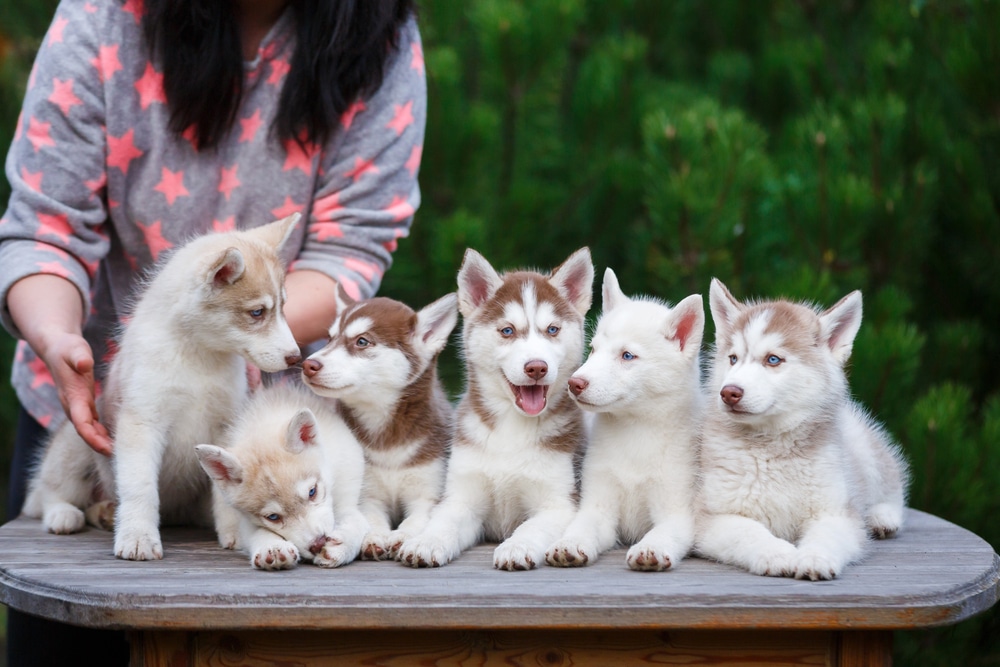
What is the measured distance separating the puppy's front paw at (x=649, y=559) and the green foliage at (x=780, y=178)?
1770mm

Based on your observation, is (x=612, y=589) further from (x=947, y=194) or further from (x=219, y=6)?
(x=947, y=194)

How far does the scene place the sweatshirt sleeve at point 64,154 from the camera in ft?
9.89

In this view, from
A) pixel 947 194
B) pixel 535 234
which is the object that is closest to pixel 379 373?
pixel 535 234

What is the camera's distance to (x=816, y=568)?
2.32 m

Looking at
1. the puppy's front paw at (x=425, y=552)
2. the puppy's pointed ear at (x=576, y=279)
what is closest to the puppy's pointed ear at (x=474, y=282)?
the puppy's pointed ear at (x=576, y=279)

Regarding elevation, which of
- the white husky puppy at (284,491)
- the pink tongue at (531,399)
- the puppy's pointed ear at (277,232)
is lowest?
the white husky puppy at (284,491)

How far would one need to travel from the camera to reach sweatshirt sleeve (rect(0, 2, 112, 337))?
3014 mm

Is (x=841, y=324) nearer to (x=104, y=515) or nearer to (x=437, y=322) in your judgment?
(x=437, y=322)

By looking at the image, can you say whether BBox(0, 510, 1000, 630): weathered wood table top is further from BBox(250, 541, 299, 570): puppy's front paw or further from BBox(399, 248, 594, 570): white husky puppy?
BBox(399, 248, 594, 570): white husky puppy

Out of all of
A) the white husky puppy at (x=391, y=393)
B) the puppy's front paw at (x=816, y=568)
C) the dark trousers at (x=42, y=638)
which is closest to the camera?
the puppy's front paw at (x=816, y=568)

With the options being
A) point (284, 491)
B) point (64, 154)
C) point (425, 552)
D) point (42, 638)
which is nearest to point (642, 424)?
point (425, 552)

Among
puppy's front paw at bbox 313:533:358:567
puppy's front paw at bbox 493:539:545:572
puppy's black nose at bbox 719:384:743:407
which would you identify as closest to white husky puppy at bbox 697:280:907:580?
puppy's black nose at bbox 719:384:743:407

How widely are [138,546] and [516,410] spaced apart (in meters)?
0.97

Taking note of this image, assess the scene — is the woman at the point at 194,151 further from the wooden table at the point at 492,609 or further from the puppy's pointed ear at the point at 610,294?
the wooden table at the point at 492,609
